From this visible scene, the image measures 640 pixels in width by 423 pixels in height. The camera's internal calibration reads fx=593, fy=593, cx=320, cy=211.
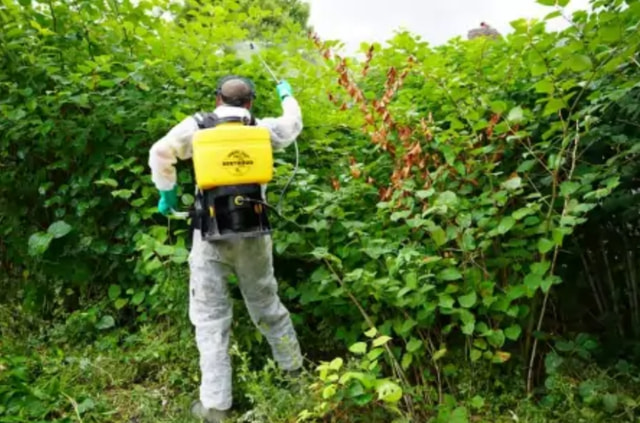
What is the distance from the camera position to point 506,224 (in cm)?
290

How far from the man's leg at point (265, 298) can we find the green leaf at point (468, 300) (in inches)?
35.8

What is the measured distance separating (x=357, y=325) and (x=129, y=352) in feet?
5.04

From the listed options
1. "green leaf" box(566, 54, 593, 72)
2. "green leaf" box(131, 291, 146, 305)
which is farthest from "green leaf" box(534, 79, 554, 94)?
"green leaf" box(131, 291, 146, 305)

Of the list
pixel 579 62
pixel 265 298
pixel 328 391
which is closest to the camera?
pixel 579 62

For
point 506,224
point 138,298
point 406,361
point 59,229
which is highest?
point 506,224

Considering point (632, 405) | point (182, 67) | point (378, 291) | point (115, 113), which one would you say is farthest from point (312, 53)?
point (632, 405)

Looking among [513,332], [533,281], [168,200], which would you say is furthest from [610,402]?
[168,200]

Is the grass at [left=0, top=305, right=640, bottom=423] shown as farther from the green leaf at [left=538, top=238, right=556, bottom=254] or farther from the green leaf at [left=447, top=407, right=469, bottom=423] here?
the green leaf at [left=538, top=238, right=556, bottom=254]

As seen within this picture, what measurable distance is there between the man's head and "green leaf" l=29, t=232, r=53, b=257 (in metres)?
1.73

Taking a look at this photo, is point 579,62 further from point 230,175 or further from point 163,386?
point 163,386

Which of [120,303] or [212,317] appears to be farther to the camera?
[120,303]

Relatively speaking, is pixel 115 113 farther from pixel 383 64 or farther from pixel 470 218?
pixel 470 218

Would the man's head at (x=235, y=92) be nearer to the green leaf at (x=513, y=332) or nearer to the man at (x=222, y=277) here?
the man at (x=222, y=277)

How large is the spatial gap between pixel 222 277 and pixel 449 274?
1177mm
